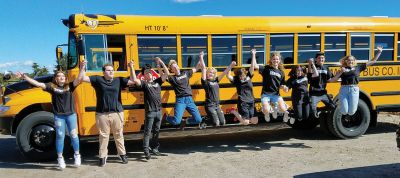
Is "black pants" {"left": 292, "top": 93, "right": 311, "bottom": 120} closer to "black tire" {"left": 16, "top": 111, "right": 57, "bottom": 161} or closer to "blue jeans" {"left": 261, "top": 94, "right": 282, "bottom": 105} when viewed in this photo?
"blue jeans" {"left": 261, "top": 94, "right": 282, "bottom": 105}

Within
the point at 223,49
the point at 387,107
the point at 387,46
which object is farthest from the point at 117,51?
the point at 387,107

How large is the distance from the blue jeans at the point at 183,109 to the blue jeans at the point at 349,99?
8.76ft

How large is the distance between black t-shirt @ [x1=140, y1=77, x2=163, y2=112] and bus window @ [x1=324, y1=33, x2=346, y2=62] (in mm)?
3404

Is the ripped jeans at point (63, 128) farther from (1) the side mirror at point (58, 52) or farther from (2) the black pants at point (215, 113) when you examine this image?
(2) the black pants at point (215, 113)

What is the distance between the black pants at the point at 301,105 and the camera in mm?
7012

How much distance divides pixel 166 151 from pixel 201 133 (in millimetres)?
1640

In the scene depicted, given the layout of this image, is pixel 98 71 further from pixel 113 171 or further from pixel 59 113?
pixel 113 171

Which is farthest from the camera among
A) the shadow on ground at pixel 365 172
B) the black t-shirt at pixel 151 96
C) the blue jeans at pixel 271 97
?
the blue jeans at pixel 271 97

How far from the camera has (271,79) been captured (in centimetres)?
686

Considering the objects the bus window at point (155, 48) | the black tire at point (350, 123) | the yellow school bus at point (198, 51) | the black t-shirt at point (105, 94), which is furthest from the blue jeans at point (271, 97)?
the black t-shirt at point (105, 94)

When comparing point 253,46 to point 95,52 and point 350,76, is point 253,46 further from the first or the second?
point 95,52

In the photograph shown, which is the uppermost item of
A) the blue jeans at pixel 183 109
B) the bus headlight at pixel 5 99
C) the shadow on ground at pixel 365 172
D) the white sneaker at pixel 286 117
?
the bus headlight at pixel 5 99

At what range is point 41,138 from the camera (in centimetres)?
641

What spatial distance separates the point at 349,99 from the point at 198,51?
9.54ft
